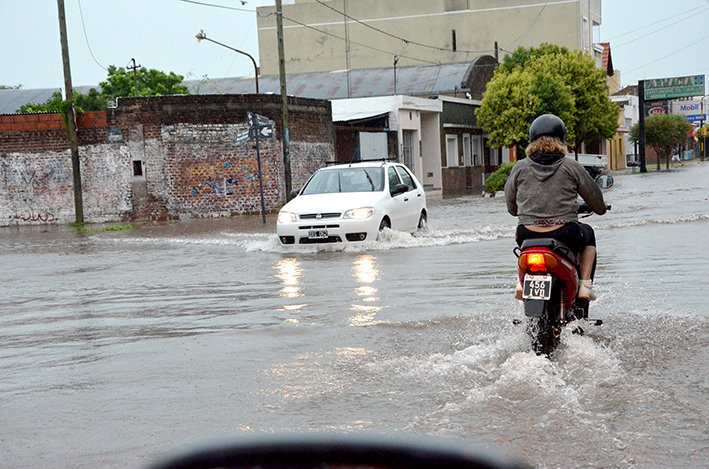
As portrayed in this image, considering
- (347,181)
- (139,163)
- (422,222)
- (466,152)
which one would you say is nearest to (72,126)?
(139,163)

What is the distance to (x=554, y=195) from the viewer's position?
614 cm

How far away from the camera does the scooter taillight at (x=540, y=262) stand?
5.71 m

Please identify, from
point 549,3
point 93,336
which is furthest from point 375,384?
point 549,3

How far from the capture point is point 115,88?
59.5 m

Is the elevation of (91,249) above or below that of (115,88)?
below

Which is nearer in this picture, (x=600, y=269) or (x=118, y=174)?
(x=600, y=269)

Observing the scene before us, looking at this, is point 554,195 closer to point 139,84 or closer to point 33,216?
point 33,216

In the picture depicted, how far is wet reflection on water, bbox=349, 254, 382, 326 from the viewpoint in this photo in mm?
8142

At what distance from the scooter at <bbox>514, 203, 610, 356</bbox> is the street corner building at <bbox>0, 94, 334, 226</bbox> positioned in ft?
71.4

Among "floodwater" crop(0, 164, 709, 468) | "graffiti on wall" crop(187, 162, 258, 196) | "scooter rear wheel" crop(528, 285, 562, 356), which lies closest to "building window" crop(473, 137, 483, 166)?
"graffiti on wall" crop(187, 162, 258, 196)

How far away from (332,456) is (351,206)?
12.8 meters

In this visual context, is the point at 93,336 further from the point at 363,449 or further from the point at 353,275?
the point at 363,449

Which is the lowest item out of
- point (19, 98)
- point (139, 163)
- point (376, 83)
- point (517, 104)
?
point (139, 163)

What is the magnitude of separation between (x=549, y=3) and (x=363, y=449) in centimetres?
6962
